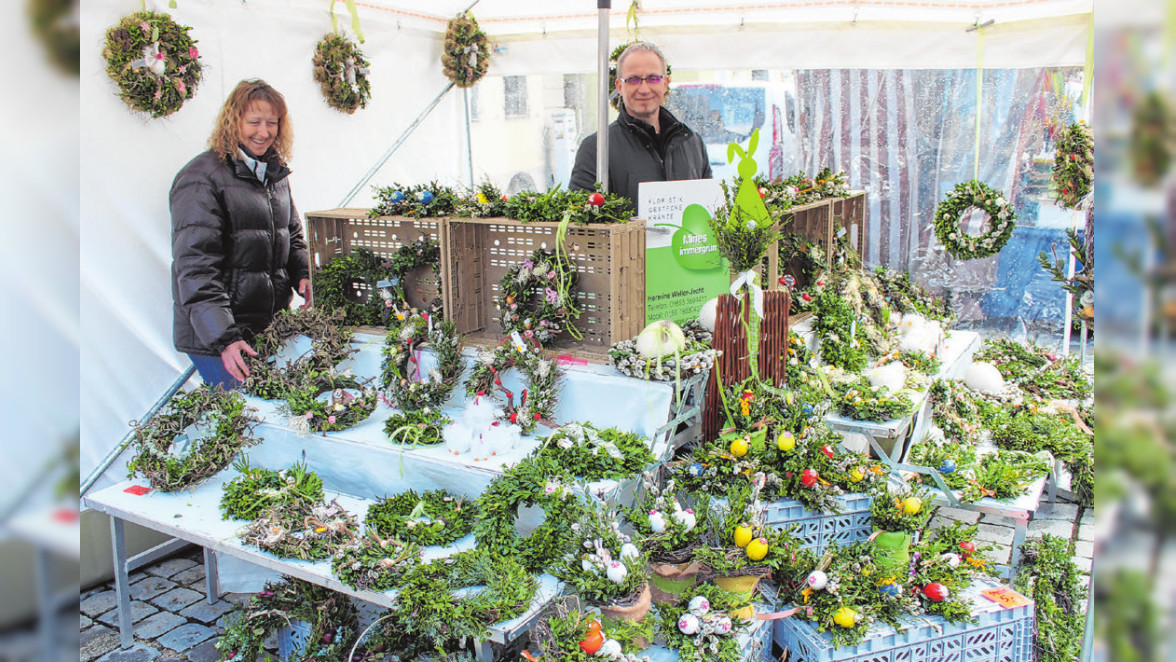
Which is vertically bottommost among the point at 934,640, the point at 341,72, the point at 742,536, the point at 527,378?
the point at 934,640

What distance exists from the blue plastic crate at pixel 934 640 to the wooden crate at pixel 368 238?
6.94ft

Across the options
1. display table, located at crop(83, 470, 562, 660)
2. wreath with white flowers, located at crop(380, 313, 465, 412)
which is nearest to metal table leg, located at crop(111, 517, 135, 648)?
display table, located at crop(83, 470, 562, 660)

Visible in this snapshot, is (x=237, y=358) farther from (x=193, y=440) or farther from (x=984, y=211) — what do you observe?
(x=984, y=211)

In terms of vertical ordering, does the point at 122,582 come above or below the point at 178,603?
above

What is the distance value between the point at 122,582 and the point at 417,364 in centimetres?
147

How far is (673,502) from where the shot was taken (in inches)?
105

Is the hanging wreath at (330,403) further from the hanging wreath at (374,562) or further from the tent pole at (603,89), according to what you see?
the tent pole at (603,89)

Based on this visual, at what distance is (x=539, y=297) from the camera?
139 inches

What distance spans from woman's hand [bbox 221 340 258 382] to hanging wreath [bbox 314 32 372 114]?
1.83m

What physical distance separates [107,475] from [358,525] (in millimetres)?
1792

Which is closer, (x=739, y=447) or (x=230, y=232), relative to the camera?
(x=739, y=447)

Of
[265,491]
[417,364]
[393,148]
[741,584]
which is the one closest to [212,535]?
[265,491]

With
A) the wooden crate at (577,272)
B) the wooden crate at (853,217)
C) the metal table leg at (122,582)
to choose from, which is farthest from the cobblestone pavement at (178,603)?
the wooden crate at (853,217)

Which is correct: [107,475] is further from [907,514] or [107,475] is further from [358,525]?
[907,514]
